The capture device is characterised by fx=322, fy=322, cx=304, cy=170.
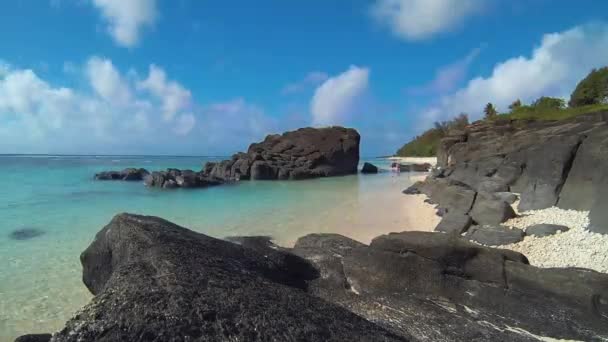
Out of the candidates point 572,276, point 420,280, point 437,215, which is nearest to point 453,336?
point 420,280

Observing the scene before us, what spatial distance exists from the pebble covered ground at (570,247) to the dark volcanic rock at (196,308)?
277 inches

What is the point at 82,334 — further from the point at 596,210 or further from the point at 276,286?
the point at 596,210

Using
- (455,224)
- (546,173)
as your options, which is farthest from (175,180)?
(546,173)

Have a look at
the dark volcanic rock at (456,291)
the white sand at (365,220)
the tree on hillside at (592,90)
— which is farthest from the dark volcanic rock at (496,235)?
the tree on hillside at (592,90)

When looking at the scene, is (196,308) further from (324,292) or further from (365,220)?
(365,220)

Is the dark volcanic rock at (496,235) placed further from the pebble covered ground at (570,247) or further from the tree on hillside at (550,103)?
the tree on hillside at (550,103)

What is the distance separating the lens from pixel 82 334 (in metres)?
2.21

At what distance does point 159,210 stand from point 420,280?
55.2ft

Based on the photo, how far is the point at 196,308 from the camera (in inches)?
96.3

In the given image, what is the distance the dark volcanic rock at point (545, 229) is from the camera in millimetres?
9289

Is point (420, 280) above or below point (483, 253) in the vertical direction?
below

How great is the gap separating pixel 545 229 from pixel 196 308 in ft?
34.5

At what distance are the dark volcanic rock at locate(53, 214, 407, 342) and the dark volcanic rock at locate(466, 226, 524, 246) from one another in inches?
308

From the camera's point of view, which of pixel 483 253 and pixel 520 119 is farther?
pixel 520 119
